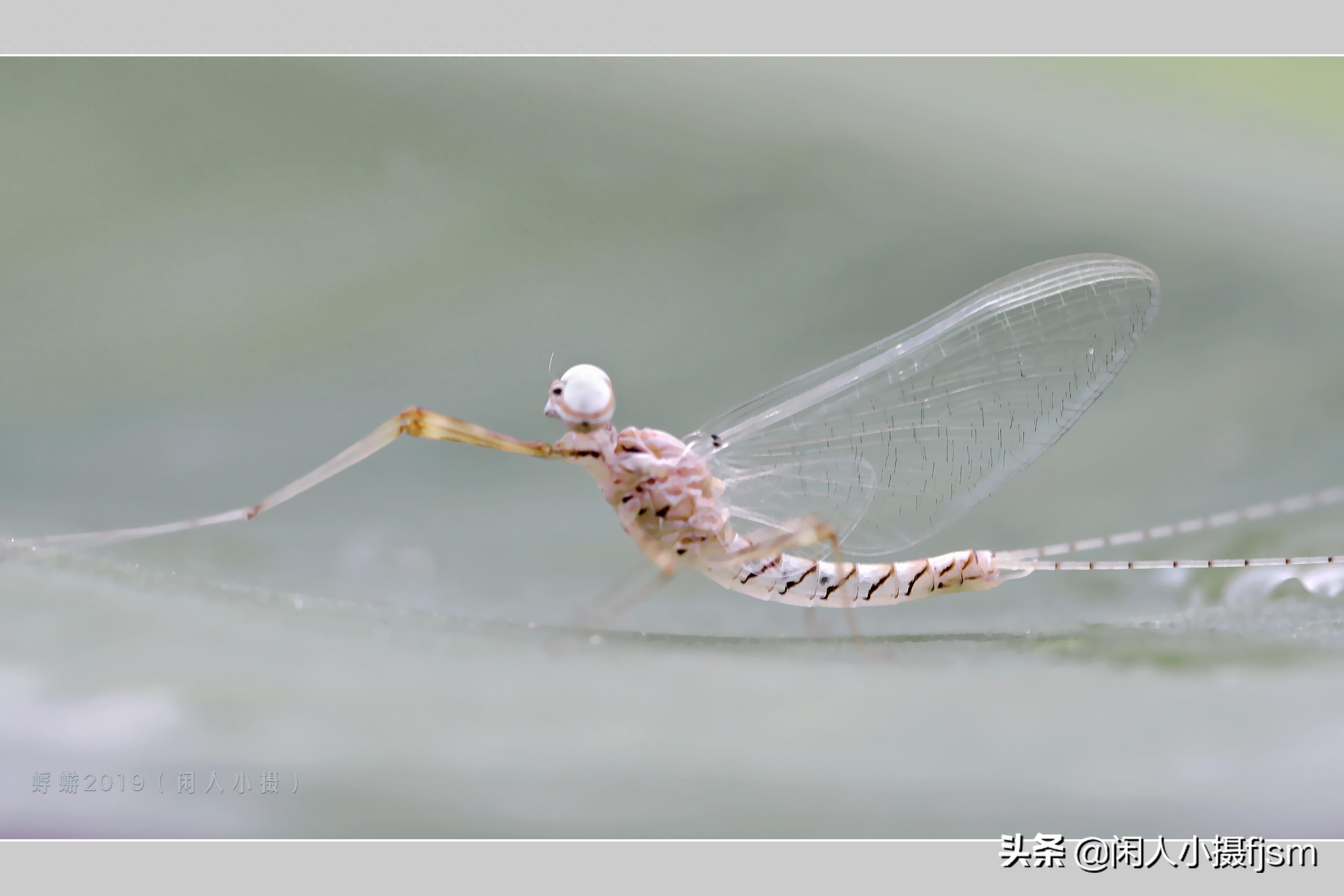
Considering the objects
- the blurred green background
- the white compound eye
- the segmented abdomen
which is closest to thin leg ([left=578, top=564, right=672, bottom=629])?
the blurred green background

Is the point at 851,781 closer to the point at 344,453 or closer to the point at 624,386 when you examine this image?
the point at 344,453

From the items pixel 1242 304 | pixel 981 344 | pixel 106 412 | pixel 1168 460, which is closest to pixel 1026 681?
pixel 981 344

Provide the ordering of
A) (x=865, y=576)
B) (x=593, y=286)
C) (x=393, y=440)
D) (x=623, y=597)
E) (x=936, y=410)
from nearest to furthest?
(x=393, y=440)
(x=623, y=597)
(x=865, y=576)
(x=936, y=410)
(x=593, y=286)

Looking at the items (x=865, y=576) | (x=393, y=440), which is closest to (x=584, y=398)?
(x=393, y=440)

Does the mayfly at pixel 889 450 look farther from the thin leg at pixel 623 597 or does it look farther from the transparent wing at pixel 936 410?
the thin leg at pixel 623 597

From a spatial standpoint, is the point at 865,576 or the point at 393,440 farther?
the point at 865,576

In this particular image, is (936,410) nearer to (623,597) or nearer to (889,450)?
(889,450)

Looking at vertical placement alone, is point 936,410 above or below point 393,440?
above

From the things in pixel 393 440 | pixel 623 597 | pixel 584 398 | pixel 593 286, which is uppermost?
pixel 593 286
